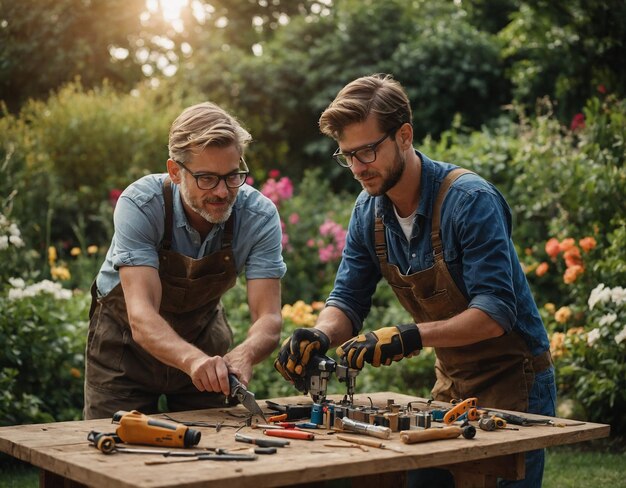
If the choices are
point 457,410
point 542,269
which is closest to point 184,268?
point 457,410

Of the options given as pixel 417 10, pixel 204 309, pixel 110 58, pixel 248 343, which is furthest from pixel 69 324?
pixel 110 58

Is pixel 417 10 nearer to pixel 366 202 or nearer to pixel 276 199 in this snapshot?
pixel 276 199

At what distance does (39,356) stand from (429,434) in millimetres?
3486

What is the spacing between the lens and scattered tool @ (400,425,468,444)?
2.82 m

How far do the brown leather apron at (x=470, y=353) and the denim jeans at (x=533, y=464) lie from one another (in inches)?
1.8

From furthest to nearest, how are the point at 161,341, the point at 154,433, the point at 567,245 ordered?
the point at 567,245, the point at 161,341, the point at 154,433

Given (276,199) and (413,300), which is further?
(276,199)

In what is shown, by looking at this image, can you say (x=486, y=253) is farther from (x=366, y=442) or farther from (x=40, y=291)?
(x=40, y=291)

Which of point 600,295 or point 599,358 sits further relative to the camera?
point 599,358

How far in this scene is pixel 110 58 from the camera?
18219 mm

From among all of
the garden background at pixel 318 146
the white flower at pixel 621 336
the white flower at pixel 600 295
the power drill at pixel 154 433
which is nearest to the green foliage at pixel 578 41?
the garden background at pixel 318 146

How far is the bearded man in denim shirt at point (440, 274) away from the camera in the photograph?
3339 millimetres

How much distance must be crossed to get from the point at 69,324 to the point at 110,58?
1320 centimetres

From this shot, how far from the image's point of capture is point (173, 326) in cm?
394
